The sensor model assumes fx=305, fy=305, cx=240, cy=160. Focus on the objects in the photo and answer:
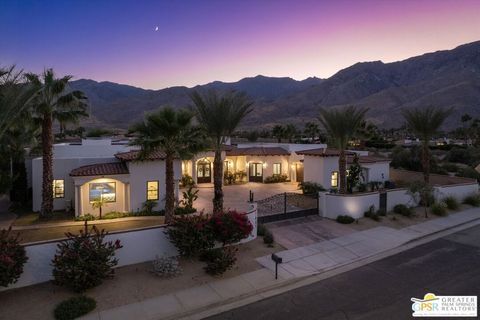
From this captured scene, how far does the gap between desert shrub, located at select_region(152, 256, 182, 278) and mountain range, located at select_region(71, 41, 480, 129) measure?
8400cm

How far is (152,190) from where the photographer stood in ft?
66.3

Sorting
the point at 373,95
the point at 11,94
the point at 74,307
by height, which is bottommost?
the point at 74,307

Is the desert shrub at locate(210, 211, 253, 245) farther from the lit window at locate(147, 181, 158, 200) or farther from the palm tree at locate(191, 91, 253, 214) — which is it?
the lit window at locate(147, 181, 158, 200)

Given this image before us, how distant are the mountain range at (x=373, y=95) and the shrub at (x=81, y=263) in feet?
278

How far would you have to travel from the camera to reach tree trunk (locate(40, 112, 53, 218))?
18.1m

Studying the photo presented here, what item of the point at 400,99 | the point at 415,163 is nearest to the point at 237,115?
the point at 415,163

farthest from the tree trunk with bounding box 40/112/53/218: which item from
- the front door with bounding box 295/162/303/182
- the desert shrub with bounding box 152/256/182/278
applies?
the front door with bounding box 295/162/303/182

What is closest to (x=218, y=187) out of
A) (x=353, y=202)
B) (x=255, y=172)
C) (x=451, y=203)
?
(x=353, y=202)

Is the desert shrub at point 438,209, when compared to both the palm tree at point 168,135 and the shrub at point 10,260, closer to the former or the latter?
the palm tree at point 168,135

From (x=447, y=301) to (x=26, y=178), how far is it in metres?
26.5

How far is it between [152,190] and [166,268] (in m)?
10.2

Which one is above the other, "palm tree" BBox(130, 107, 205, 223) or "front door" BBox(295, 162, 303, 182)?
"palm tree" BBox(130, 107, 205, 223)

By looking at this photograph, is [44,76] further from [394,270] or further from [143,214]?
[394,270]

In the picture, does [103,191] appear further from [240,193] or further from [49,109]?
[240,193]
